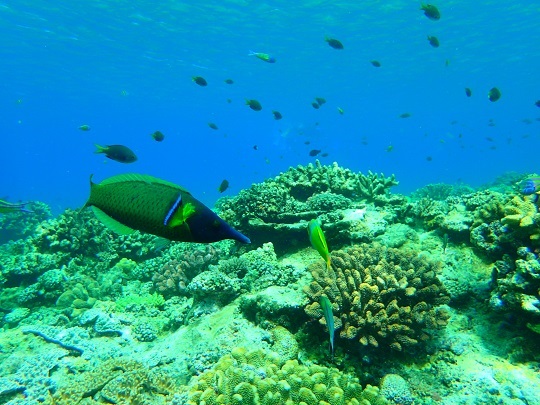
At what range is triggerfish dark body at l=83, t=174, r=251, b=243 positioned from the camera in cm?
146

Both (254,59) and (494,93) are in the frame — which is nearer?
(494,93)

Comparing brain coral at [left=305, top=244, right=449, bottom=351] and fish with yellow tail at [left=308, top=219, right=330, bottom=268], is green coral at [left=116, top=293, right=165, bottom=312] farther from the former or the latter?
fish with yellow tail at [left=308, top=219, right=330, bottom=268]

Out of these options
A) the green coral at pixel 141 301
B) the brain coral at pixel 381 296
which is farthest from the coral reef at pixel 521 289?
the green coral at pixel 141 301

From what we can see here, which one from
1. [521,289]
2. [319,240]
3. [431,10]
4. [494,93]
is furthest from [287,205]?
[494,93]

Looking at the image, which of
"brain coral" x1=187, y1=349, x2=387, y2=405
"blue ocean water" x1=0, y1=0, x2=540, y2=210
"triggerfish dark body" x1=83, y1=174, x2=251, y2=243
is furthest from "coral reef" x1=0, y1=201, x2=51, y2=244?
"triggerfish dark body" x1=83, y1=174, x2=251, y2=243

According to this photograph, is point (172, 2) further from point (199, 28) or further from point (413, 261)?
A: point (413, 261)

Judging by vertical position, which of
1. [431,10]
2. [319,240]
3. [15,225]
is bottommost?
[319,240]

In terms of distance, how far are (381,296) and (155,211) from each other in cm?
385

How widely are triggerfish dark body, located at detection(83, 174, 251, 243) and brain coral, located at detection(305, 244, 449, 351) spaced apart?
10.5 feet

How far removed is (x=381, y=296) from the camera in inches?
177

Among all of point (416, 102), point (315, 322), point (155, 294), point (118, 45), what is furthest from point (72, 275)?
point (416, 102)

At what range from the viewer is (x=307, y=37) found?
35.8 m

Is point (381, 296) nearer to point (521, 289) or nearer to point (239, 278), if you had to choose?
point (521, 289)

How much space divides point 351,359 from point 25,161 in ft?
751
